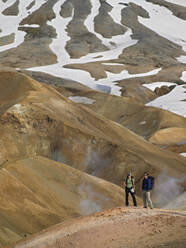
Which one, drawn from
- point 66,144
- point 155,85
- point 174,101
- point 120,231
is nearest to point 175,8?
point 155,85

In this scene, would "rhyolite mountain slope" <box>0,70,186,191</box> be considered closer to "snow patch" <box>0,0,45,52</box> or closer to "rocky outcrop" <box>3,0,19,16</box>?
"snow patch" <box>0,0,45,52</box>

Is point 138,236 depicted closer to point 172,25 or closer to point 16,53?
point 16,53

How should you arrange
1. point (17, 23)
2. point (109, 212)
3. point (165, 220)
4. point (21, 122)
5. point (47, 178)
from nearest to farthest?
point (165, 220) → point (109, 212) → point (47, 178) → point (21, 122) → point (17, 23)

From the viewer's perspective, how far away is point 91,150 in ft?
127

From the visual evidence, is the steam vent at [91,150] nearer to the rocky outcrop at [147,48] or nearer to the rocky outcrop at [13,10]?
the rocky outcrop at [147,48]

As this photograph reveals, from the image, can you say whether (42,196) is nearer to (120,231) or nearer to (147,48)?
(120,231)

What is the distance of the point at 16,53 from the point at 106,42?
27913 millimetres

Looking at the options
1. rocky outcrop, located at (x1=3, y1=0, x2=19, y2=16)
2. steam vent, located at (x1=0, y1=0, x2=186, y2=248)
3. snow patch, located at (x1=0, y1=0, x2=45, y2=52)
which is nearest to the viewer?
steam vent, located at (x1=0, y1=0, x2=186, y2=248)

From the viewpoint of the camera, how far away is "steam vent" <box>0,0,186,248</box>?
1575 centimetres

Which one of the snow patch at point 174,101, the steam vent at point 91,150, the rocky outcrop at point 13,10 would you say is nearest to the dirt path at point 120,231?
the steam vent at point 91,150

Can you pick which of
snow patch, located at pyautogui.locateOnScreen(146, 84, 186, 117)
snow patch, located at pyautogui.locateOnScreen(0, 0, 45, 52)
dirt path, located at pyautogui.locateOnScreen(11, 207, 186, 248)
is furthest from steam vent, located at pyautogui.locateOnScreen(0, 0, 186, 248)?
snow patch, located at pyautogui.locateOnScreen(0, 0, 45, 52)

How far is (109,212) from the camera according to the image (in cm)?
1677

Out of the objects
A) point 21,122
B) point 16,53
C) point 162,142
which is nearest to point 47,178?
point 21,122

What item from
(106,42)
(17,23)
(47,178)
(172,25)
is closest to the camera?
(47,178)
